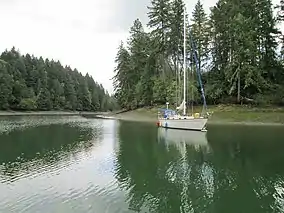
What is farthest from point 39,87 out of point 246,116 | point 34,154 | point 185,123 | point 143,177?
point 143,177

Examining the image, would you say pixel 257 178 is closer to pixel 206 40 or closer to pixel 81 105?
pixel 206 40

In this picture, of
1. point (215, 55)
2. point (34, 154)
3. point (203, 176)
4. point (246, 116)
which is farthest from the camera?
point (215, 55)

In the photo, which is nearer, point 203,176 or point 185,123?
point 203,176

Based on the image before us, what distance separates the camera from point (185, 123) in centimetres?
4091

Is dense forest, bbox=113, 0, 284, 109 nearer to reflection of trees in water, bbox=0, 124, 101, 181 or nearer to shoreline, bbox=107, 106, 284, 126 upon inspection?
shoreline, bbox=107, 106, 284, 126

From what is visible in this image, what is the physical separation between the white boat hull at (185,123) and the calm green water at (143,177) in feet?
34.5

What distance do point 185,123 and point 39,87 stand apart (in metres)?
83.4

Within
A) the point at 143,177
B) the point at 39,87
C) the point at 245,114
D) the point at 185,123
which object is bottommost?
the point at 143,177

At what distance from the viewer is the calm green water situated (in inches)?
492

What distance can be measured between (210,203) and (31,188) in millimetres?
7279

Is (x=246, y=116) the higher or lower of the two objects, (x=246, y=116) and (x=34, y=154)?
the higher

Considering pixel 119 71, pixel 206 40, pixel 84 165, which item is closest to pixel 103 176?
pixel 84 165

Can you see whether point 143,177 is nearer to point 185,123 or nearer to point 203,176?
point 203,176

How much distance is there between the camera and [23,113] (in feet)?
329
